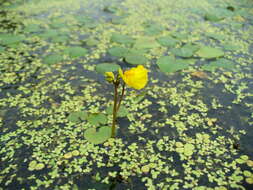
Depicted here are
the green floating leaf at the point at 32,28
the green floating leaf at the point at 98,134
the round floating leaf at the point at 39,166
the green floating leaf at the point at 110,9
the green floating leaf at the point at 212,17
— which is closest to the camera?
the round floating leaf at the point at 39,166

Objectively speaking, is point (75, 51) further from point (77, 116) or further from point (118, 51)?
point (77, 116)

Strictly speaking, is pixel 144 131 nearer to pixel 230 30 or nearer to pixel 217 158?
pixel 217 158

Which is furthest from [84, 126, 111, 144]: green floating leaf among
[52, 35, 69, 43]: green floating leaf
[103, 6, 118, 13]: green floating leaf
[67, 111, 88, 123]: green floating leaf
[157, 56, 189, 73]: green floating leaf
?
[103, 6, 118, 13]: green floating leaf

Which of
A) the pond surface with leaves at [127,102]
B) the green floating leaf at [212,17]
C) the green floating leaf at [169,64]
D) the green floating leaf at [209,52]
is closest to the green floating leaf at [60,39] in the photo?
the pond surface with leaves at [127,102]

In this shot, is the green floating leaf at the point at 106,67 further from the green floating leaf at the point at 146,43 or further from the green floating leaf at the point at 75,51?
the green floating leaf at the point at 146,43

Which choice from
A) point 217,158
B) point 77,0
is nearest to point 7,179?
point 217,158

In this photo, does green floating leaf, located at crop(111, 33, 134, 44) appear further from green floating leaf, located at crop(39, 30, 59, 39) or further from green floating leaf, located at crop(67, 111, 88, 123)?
green floating leaf, located at crop(67, 111, 88, 123)
